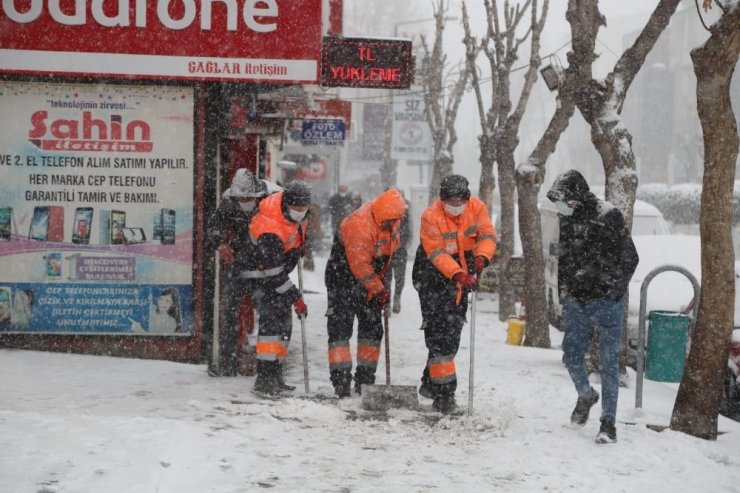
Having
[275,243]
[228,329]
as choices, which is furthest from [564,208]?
[228,329]

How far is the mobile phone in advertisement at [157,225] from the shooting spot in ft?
30.4

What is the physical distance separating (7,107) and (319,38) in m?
2.98

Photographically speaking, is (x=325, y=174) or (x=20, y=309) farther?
(x=325, y=174)

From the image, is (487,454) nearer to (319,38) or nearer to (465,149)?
(319,38)

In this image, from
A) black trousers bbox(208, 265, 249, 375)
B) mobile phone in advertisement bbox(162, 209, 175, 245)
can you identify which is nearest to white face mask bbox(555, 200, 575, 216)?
black trousers bbox(208, 265, 249, 375)

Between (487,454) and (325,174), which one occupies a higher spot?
(325,174)

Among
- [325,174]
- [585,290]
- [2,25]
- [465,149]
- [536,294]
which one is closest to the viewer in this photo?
[585,290]

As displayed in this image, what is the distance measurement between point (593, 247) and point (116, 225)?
4618 millimetres

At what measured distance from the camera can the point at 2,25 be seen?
28.7 ft

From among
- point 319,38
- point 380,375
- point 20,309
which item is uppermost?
point 319,38

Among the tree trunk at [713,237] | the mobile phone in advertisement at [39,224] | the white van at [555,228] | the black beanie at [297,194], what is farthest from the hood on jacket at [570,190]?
the white van at [555,228]

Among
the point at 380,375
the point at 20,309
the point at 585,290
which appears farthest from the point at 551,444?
the point at 20,309

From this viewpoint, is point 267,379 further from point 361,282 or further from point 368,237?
point 368,237

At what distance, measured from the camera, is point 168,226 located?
9289 mm
